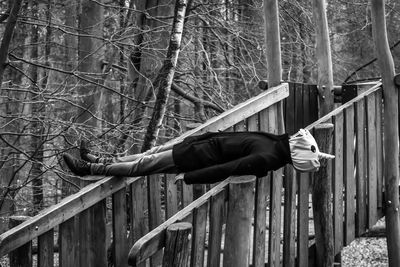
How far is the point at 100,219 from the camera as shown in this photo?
4.36 meters

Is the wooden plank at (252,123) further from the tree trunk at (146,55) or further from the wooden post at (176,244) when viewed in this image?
the tree trunk at (146,55)

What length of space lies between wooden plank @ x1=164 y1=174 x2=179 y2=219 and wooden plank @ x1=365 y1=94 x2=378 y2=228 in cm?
196

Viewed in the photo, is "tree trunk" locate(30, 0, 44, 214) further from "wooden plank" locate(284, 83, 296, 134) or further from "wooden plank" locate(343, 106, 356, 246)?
"wooden plank" locate(343, 106, 356, 246)

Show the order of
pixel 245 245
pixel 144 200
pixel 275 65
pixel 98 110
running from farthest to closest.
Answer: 1. pixel 98 110
2. pixel 275 65
3. pixel 144 200
4. pixel 245 245

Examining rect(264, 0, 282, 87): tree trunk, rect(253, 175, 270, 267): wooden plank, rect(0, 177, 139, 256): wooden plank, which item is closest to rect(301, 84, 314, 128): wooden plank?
rect(264, 0, 282, 87): tree trunk

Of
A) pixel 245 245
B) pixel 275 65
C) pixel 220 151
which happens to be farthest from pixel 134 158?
pixel 275 65

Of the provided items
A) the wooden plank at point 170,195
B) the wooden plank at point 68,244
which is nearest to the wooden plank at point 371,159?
the wooden plank at point 170,195

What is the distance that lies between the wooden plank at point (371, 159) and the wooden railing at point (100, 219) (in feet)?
4.29

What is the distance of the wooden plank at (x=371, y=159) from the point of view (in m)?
5.71

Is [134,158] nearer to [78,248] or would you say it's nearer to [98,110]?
[78,248]

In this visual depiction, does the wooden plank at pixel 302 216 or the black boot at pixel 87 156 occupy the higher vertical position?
the black boot at pixel 87 156

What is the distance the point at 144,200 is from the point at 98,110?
22.9 feet

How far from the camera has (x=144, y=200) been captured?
4590 mm

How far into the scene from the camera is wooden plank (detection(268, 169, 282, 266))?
4.46 metres
